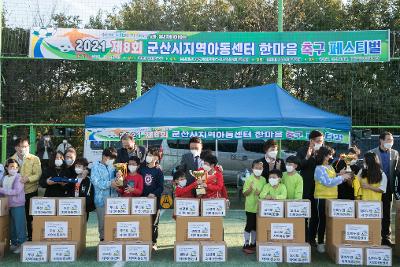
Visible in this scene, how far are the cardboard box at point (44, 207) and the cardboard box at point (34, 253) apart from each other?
41cm

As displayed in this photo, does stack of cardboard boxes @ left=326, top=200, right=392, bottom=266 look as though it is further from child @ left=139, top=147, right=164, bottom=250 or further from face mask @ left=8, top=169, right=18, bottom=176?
face mask @ left=8, top=169, right=18, bottom=176

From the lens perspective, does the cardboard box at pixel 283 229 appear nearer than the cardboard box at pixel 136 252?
No

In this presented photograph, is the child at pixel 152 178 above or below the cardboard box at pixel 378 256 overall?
above

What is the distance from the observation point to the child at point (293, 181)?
679 cm

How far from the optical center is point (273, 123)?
945cm

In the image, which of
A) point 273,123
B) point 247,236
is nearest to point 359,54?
point 273,123

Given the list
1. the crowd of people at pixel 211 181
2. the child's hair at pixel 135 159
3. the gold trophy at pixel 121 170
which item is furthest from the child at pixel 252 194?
the gold trophy at pixel 121 170

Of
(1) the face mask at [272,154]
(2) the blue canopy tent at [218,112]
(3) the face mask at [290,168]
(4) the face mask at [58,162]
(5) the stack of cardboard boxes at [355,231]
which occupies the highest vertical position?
(2) the blue canopy tent at [218,112]

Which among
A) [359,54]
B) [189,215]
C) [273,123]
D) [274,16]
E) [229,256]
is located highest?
[274,16]

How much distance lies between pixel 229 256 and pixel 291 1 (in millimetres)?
13367

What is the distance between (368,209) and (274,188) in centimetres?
122

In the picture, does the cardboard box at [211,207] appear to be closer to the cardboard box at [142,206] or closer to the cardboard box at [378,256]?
the cardboard box at [142,206]

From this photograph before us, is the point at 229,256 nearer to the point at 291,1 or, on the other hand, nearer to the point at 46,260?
the point at 46,260

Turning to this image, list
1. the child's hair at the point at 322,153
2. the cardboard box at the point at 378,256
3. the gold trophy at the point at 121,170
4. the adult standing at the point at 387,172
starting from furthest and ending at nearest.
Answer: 1. the adult standing at the point at 387,172
2. the child's hair at the point at 322,153
3. the gold trophy at the point at 121,170
4. the cardboard box at the point at 378,256
